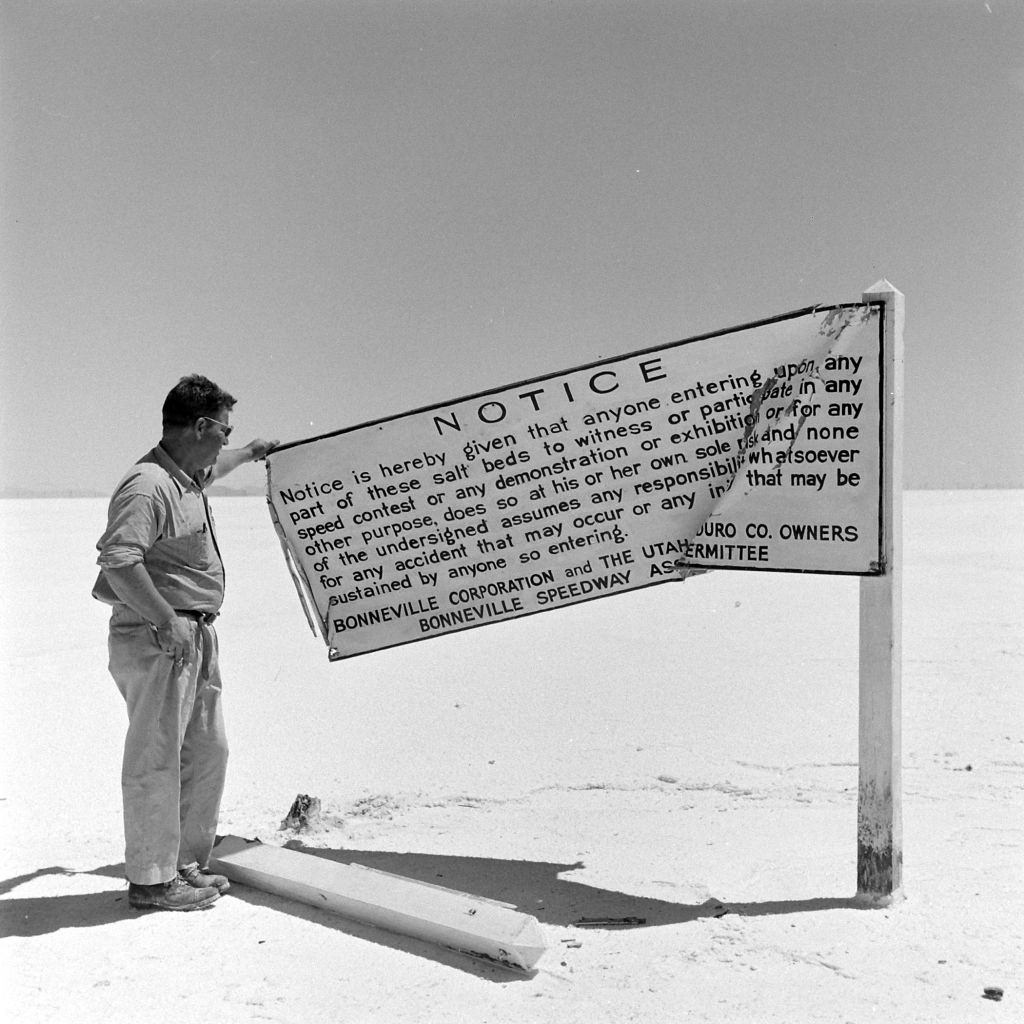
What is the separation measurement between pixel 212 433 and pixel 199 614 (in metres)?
0.78

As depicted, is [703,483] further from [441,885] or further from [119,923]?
[119,923]

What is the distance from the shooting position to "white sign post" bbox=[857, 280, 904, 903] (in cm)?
396

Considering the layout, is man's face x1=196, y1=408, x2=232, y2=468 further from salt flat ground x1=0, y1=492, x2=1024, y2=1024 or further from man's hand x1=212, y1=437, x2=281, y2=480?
salt flat ground x1=0, y1=492, x2=1024, y2=1024

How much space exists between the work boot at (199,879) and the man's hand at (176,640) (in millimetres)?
928

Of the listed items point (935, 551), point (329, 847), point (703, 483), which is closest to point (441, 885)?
point (329, 847)

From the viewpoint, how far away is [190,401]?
4203 mm

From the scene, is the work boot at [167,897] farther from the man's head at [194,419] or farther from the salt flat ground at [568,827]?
the man's head at [194,419]

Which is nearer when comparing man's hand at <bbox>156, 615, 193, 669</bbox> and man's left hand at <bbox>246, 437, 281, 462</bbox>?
man's hand at <bbox>156, 615, 193, 669</bbox>

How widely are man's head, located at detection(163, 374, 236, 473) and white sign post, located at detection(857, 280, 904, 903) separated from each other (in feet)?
9.01

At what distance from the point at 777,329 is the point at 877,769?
6.05ft

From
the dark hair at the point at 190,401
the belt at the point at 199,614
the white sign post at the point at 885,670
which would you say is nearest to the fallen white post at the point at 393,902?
the belt at the point at 199,614

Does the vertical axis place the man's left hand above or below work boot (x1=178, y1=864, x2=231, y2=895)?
above

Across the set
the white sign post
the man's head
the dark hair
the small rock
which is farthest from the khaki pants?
the white sign post

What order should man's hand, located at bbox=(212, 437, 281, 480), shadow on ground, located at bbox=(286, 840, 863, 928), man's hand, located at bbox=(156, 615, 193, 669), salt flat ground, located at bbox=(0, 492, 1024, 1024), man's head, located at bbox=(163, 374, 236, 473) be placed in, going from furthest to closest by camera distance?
man's hand, located at bbox=(212, 437, 281, 480), man's head, located at bbox=(163, 374, 236, 473), shadow on ground, located at bbox=(286, 840, 863, 928), man's hand, located at bbox=(156, 615, 193, 669), salt flat ground, located at bbox=(0, 492, 1024, 1024)
